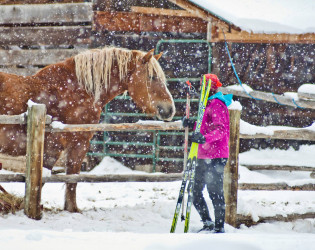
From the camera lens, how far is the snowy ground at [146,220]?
2.36 meters

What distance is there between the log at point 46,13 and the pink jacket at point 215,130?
19.3ft

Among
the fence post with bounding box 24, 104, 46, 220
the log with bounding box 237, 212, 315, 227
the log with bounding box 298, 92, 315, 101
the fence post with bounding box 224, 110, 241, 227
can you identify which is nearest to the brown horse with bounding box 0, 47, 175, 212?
the fence post with bounding box 24, 104, 46, 220

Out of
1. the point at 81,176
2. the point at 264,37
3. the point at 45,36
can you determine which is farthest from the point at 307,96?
the point at 45,36

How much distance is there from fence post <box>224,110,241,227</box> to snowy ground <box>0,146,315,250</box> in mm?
205

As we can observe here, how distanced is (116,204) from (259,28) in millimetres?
4845

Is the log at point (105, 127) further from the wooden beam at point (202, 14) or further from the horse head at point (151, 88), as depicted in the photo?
the wooden beam at point (202, 14)

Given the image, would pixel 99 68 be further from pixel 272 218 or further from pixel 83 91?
pixel 272 218

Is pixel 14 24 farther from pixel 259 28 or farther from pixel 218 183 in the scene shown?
pixel 218 183

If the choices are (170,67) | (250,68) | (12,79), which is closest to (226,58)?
(250,68)

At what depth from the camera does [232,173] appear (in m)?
4.20

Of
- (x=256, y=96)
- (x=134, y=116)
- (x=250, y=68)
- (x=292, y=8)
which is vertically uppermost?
(x=292, y=8)

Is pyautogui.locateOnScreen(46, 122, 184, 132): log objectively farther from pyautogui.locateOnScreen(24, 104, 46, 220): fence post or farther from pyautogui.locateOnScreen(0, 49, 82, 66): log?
pyautogui.locateOnScreen(0, 49, 82, 66): log

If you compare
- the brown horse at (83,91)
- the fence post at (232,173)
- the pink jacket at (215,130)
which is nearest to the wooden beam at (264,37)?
the brown horse at (83,91)

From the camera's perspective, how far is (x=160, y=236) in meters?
2.53
